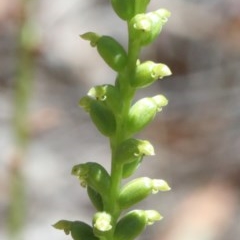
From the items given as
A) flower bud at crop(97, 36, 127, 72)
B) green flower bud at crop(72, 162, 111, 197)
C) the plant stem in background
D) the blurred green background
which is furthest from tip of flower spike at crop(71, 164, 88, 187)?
the blurred green background

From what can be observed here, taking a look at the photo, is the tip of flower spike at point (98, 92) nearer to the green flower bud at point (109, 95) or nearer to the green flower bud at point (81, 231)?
the green flower bud at point (109, 95)

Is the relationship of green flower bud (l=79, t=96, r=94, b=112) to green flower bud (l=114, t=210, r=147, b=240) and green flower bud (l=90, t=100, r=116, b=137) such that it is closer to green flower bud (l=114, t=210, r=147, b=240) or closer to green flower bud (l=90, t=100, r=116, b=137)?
green flower bud (l=90, t=100, r=116, b=137)

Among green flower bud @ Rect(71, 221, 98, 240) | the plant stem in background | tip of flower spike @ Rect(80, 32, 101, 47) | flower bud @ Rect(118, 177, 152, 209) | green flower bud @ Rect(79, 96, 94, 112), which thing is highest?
the plant stem in background

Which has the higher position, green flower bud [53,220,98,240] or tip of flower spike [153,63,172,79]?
tip of flower spike [153,63,172,79]

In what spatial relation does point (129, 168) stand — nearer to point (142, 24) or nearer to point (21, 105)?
point (142, 24)

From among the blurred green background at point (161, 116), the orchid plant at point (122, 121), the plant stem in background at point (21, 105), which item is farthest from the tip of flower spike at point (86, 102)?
the blurred green background at point (161, 116)
